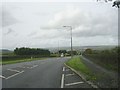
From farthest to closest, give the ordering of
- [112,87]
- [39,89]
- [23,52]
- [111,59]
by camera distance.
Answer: [23,52] → [111,59] → [39,89] → [112,87]

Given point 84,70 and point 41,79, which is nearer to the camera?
point 41,79

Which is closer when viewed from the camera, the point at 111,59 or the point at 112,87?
the point at 112,87

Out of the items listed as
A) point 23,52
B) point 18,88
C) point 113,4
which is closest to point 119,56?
point 113,4

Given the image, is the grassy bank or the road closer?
the road

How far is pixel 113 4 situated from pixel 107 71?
3904 mm

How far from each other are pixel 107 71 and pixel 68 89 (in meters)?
2.58

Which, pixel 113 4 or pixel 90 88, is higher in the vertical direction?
pixel 113 4

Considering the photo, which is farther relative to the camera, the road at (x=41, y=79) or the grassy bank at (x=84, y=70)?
the grassy bank at (x=84, y=70)

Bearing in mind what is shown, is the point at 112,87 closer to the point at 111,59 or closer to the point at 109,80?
the point at 109,80

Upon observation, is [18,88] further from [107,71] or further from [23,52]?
[23,52]

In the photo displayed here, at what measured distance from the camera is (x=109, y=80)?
1266 cm

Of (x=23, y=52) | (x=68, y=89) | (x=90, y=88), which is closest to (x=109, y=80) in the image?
(x=90, y=88)

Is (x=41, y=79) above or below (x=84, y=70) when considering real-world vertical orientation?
above

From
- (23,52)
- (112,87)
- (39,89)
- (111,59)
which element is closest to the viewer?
(112,87)
